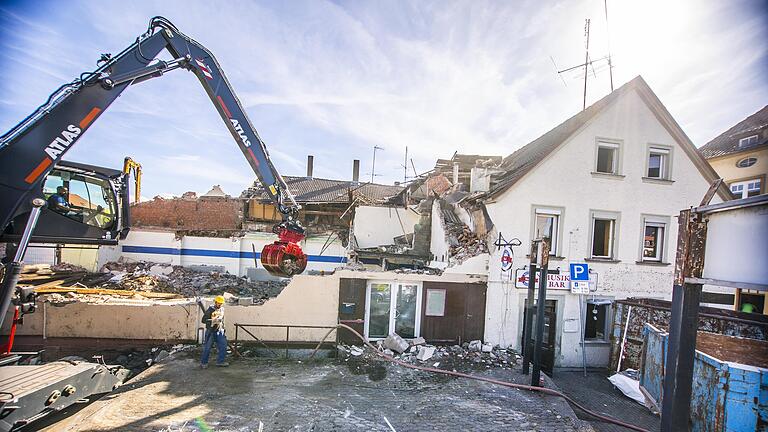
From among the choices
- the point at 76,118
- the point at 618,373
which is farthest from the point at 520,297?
the point at 76,118

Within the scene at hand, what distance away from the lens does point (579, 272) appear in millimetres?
11031

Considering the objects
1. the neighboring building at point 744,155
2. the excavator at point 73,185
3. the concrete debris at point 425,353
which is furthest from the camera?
the neighboring building at point 744,155

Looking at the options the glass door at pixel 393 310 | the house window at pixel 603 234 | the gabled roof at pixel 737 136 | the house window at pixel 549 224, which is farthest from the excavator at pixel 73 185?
the gabled roof at pixel 737 136

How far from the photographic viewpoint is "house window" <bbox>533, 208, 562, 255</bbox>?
1112 cm

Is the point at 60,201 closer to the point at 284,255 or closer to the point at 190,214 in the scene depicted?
the point at 284,255

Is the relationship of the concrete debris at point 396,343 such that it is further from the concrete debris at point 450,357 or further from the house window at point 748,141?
the house window at point 748,141

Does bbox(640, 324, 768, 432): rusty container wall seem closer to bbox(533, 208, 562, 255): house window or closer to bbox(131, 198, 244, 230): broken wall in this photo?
bbox(533, 208, 562, 255): house window

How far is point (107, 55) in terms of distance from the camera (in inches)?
247

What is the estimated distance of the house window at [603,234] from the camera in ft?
37.3

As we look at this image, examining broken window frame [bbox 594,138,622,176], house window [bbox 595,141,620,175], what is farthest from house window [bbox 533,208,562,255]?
house window [bbox 595,141,620,175]

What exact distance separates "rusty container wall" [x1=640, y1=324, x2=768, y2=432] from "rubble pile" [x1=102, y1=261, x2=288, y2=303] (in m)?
13.6

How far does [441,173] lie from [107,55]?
498 inches

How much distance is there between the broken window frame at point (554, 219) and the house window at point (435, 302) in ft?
12.4

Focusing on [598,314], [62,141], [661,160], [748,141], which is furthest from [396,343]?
[748,141]
